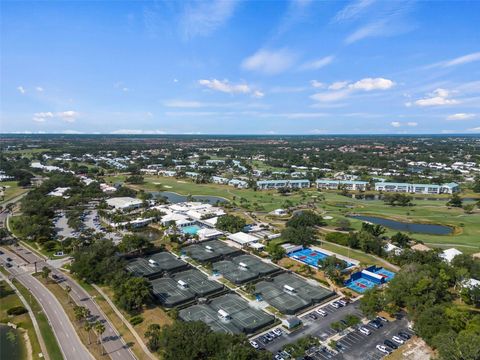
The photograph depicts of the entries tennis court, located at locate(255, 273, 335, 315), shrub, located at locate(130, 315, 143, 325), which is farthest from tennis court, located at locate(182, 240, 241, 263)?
shrub, located at locate(130, 315, 143, 325)

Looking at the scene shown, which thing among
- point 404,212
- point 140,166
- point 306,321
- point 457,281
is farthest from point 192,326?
point 140,166

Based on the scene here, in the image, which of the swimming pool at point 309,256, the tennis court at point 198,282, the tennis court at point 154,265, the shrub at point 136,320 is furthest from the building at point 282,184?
the shrub at point 136,320

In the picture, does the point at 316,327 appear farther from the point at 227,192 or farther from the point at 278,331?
the point at 227,192

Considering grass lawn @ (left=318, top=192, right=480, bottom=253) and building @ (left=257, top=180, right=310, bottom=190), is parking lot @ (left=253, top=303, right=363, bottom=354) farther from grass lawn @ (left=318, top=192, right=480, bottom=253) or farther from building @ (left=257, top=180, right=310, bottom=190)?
building @ (left=257, top=180, right=310, bottom=190)

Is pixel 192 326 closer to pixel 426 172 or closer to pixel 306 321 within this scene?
pixel 306 321

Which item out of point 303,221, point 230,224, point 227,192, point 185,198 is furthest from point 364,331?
point 227,192

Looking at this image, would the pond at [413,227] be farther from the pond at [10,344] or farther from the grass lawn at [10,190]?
the grass lawn at [10,190]

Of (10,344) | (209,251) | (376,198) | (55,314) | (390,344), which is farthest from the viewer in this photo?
(376,198)
